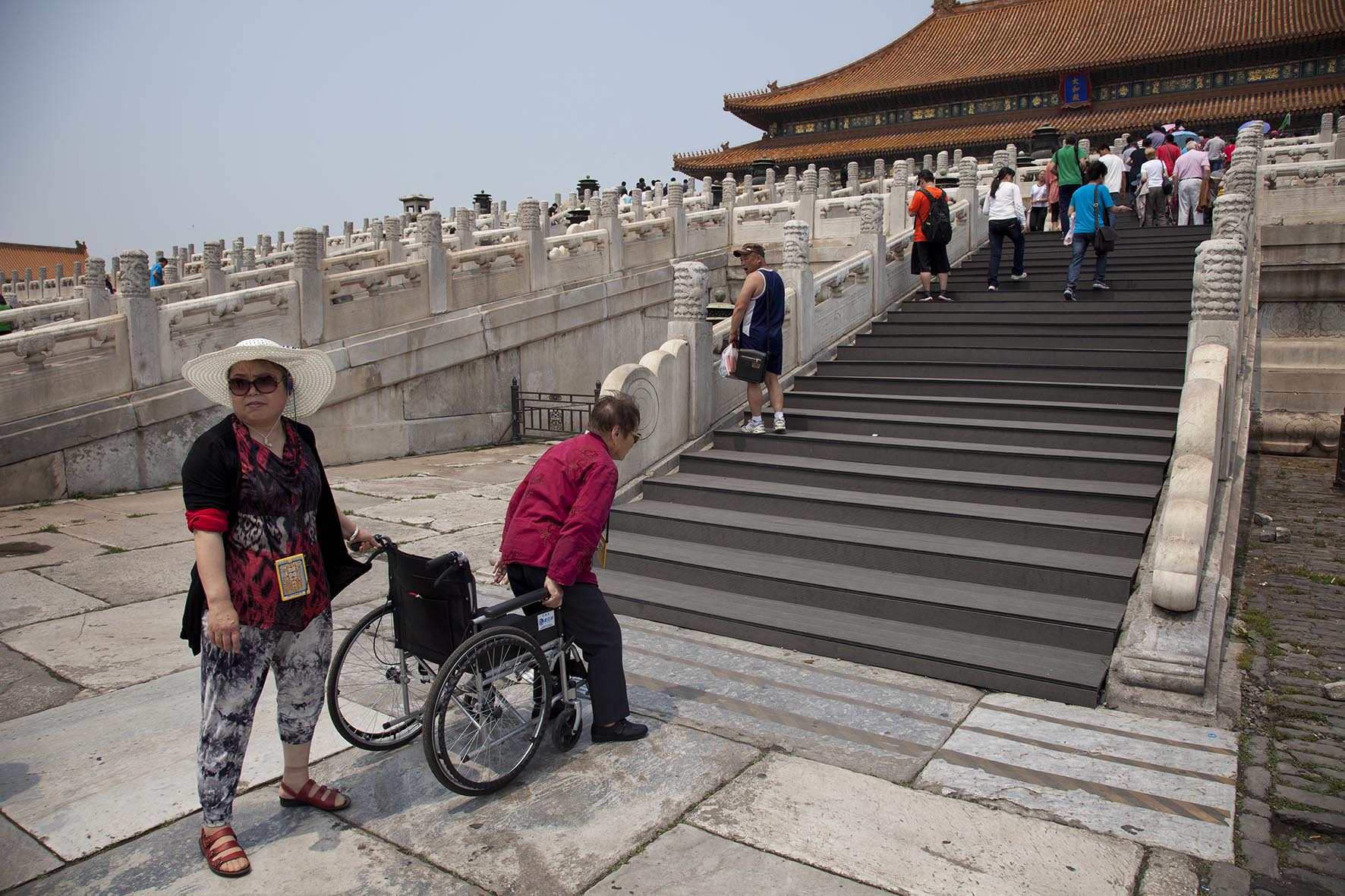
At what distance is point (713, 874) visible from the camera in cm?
324

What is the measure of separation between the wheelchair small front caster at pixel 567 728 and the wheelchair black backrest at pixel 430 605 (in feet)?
2.13

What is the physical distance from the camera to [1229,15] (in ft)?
99.6

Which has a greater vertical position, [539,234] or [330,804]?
[539,234]

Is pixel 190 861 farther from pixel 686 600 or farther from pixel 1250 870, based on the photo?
pixel 1250 870

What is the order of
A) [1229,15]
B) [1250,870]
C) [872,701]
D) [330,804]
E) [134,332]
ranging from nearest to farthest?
[1250,870], [330,804], [872,701], [134,332], [1229,15]

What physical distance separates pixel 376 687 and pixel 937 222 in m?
9.26

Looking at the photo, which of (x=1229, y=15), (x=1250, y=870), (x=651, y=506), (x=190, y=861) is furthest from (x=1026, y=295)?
(x=1229, y=15)

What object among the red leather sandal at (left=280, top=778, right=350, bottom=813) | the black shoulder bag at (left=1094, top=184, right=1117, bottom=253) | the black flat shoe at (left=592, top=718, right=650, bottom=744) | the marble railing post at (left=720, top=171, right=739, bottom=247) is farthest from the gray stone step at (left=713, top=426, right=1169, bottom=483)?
the marble railing post at (left=720, top=171, right=739, bottom=247)

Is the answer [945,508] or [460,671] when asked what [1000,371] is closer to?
[945,508]

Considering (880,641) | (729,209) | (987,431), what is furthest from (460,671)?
(729,209)

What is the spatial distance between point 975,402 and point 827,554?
281 centimetres

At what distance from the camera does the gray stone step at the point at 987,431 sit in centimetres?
716

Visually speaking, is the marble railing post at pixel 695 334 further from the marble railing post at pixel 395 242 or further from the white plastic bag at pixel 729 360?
the marble railing post at pixel 395 242

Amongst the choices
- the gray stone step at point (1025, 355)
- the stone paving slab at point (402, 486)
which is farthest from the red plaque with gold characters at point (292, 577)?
the gray stone step at point (1025, 355)
